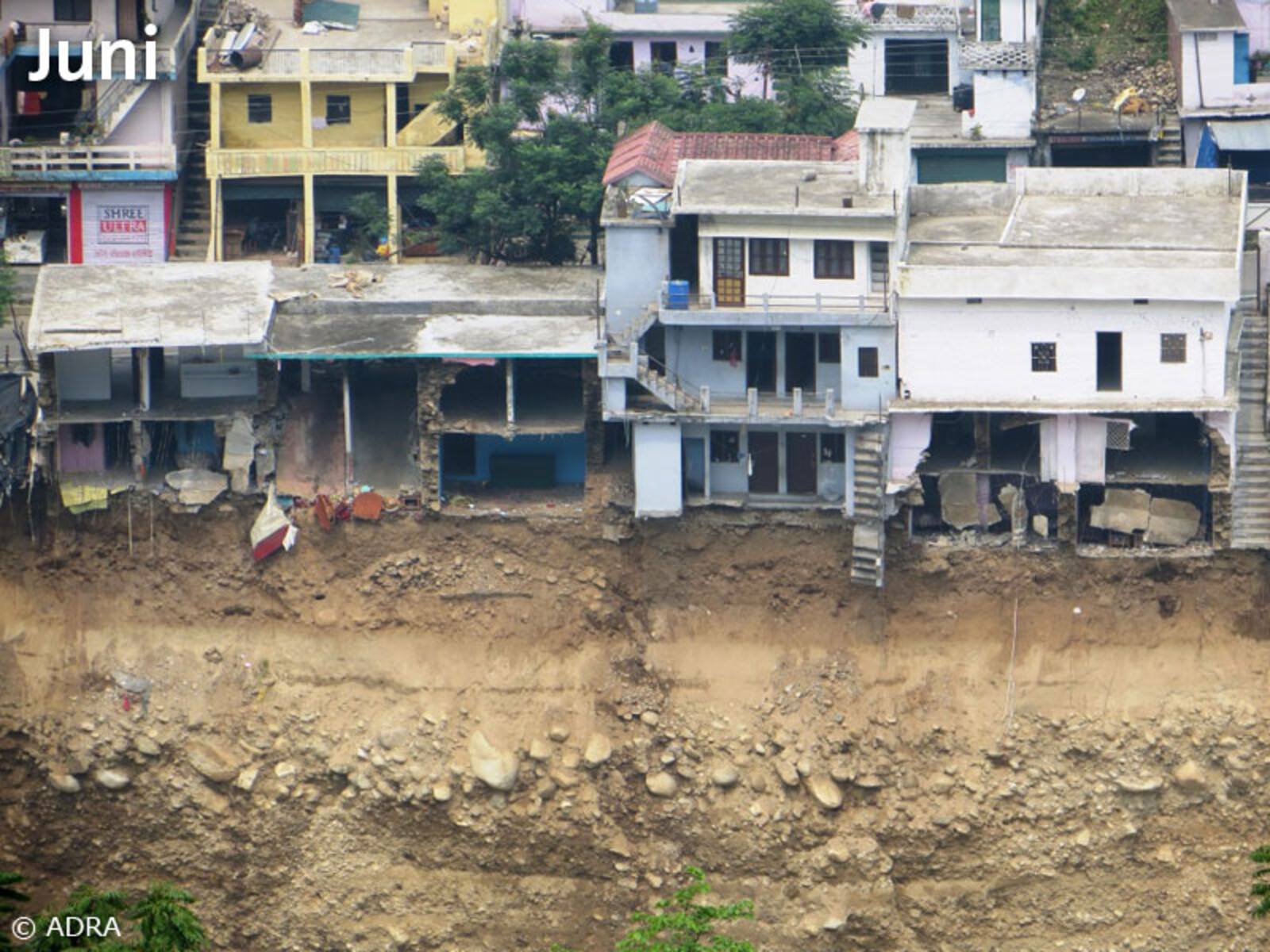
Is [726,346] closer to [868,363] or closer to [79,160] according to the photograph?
[868,363]

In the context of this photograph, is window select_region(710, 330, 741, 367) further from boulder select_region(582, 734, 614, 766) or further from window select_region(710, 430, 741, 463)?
boulder select_region(582, 734, 614, 766)

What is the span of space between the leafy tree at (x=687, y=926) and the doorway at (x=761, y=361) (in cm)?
1103

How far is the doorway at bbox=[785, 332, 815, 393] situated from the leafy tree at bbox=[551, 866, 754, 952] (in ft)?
36.4

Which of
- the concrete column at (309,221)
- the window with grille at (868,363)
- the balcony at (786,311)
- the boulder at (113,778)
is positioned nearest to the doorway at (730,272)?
the balcony at (786,311)

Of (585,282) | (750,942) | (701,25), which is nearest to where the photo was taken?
(750,942)

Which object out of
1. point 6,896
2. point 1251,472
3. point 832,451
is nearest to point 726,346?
point 832,451

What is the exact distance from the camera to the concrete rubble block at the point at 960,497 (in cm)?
8338

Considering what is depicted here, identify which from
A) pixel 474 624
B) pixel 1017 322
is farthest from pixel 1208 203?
pixel 474 624

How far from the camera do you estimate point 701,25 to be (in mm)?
93000

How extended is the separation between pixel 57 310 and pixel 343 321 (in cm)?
600

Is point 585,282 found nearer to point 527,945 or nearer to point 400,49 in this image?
point 400,49

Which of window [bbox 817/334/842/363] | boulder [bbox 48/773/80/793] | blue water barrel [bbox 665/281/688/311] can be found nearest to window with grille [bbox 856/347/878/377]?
window [bbox 817/334/842/363]

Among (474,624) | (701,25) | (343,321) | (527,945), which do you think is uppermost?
(701,25)

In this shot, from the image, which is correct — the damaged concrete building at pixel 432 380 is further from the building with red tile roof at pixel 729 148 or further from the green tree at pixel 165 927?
the green tree at pixel 165 927
